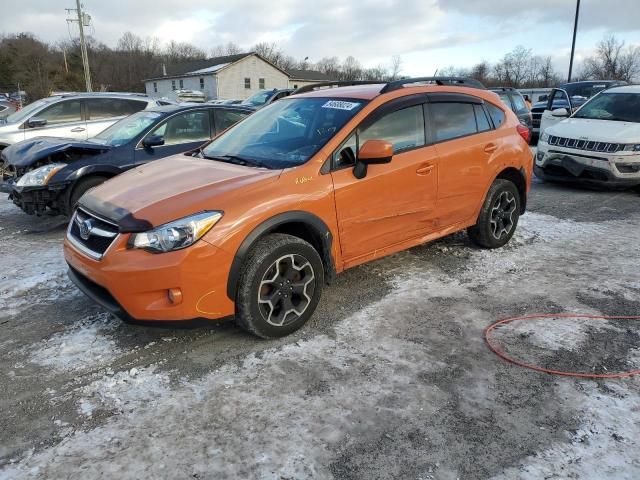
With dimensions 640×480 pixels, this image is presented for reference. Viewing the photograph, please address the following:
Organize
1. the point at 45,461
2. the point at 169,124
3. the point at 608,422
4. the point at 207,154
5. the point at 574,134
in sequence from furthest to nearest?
the point at 574,134 < the point at 169,124 < the point at 207,154 < the point at 608,422 < the point at 45,461

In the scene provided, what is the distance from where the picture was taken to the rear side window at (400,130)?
410 centimetres

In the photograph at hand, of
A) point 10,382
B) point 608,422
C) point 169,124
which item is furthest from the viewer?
point 169,124

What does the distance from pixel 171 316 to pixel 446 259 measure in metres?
3.12

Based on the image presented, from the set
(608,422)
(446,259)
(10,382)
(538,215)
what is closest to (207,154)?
(10,382)

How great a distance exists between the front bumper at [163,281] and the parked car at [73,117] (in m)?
7.24

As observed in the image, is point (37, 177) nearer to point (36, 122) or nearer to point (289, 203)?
point (289, 203)

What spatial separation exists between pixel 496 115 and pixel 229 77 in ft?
191

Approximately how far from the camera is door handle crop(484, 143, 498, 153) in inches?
198

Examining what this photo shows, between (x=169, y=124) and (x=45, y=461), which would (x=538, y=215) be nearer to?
(x=169, y=124)

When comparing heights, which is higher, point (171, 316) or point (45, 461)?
point (171, 316)

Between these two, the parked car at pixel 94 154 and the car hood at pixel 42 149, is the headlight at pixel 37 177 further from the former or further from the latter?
the car hood at pixel 42 149

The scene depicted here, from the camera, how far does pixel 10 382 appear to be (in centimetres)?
316

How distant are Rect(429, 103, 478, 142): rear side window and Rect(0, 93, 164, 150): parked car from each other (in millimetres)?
7028

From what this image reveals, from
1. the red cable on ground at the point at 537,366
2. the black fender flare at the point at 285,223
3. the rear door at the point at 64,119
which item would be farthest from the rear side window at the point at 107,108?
the red cable on ground at the point at 537,366
